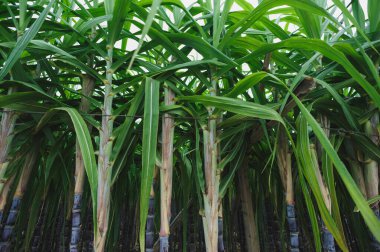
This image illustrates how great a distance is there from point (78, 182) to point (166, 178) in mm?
193

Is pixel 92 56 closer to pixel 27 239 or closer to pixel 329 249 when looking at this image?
pixel 27 239

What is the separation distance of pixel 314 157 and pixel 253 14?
1.05 feet

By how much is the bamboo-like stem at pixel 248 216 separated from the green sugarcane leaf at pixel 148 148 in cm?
36

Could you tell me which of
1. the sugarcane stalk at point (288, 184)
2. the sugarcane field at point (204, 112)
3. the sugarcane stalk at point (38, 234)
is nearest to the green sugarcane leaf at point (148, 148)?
the sugarcane field at point (204, 112)

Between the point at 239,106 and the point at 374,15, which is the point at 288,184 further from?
the point at 374,15

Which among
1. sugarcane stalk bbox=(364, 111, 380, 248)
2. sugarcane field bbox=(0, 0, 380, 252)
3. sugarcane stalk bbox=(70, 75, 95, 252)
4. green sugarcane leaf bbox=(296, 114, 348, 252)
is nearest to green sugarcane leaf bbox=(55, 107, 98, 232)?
sugarcane field bbox=(0, 0, 380, 252)

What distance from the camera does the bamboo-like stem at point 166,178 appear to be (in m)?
0.60

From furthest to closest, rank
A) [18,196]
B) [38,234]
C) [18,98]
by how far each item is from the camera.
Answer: [38,234]
[18,196]
[18,98]

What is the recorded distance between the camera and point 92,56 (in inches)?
32.0

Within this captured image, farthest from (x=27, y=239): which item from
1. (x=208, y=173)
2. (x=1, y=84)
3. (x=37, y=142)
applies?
(x=208, y=173)

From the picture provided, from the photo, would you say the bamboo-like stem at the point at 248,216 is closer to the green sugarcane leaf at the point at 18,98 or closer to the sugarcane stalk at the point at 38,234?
the green sugarcane leaf at the point at 18,98

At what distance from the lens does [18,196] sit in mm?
744

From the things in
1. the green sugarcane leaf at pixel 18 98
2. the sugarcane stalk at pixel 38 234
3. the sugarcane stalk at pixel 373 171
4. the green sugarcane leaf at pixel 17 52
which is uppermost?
the green sugarcane leaf at pixel 17 52

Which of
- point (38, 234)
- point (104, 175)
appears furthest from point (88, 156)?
point (38, 234)
